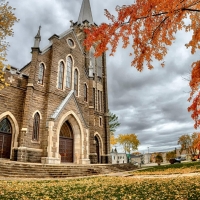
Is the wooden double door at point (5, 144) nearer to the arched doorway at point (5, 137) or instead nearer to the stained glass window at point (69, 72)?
the arched doorway at point (5, 137)

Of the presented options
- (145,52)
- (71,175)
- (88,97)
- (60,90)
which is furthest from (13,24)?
(88,97)

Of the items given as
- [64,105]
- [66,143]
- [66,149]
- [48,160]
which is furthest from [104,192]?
[66,143]

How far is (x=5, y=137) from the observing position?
15.8 metres

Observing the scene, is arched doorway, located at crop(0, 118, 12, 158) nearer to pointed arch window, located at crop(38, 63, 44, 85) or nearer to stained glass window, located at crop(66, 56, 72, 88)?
pointed arch window, located at crop(38, 63, 44, 85)

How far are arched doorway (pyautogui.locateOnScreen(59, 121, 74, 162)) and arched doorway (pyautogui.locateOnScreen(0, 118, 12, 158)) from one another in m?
5.16

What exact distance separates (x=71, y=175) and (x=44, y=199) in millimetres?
9578

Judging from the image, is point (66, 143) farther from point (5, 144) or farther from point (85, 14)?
point (85, 14)

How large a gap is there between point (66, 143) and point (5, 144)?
6207mm

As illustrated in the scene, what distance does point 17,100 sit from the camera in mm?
16922

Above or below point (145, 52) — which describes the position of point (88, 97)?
above

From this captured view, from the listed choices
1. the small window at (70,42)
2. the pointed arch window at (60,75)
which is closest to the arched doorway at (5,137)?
the pointed arch window at (60,75)

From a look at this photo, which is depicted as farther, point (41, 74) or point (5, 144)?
point (41, 74)

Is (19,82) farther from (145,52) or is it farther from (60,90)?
(145,52)

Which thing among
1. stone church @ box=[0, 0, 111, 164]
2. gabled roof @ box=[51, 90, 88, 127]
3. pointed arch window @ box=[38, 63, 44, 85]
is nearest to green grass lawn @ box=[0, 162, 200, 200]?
stone church @ box=[0, 0, 111, 164]
